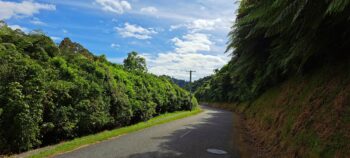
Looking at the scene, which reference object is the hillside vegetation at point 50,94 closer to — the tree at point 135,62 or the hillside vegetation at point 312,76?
the hillside vegetation at point 312,76

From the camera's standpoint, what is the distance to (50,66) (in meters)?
12.0

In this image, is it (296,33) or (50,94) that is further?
(50,94)

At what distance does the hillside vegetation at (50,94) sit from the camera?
9.28m

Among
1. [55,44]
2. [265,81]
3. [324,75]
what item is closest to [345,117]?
[324,75]

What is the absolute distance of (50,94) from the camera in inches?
436

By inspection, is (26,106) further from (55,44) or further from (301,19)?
(301,19)

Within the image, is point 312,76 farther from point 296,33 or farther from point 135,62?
point 135,62

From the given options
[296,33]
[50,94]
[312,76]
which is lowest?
[50,94]

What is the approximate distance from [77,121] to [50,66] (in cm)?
271

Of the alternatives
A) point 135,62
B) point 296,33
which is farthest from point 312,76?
point 135,62

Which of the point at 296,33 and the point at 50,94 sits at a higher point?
the point at 296,33

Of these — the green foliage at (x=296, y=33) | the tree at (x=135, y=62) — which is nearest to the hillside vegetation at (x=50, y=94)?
the green foliage at (x=296, y=33)

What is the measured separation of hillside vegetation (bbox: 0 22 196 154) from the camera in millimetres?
9278

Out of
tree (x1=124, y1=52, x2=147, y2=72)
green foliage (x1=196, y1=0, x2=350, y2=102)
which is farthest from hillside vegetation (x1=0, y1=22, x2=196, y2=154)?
tree (x1=124, y1=52, x2=147, y2=72)
